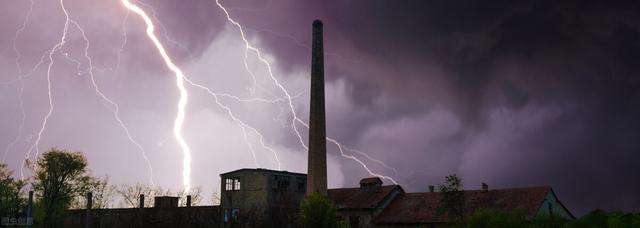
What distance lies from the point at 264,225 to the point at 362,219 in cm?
865

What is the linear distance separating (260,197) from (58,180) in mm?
17901

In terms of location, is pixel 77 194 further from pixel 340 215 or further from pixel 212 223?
pixel 340 215

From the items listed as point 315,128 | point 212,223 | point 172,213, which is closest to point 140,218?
point 172,213

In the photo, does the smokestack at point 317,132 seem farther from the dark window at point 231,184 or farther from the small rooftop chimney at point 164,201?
the small rooftop chimney at point 164,201

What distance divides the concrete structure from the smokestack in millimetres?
3790

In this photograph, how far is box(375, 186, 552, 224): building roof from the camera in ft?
145

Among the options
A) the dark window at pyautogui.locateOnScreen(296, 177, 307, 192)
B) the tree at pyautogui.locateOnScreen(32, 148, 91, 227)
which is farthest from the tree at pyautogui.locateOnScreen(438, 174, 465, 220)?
the tree at pyautogui.locateOnScreen(32, 148, 91, 227)

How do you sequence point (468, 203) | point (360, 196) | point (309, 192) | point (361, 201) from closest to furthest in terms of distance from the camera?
point (468, 203) → point (309, 192) → point (361, 201) → point (360, 196)

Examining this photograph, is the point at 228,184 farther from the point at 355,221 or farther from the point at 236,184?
the point at 355,221

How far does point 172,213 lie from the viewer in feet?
170

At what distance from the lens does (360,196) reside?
5372 centimetres

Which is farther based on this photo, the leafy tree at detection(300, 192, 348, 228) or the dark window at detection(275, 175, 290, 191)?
the dark window at detection(275, 175, 290, 191)

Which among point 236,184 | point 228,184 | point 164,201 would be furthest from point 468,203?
point 164,201

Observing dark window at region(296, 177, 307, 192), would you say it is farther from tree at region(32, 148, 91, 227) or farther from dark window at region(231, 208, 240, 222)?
tree at region(32, 148, 91, 227)
